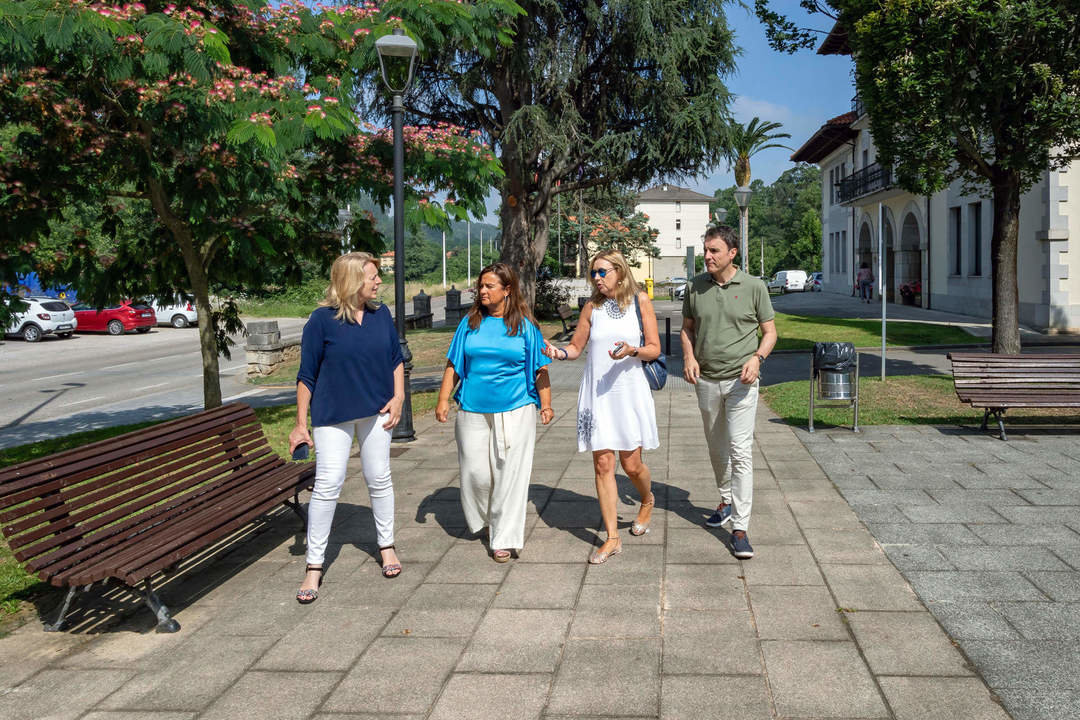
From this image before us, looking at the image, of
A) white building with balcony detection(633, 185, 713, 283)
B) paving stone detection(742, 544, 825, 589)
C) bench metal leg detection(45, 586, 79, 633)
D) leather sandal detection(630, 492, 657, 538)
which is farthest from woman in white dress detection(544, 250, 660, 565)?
white building with balcony detection(633, 185, 713, 283)

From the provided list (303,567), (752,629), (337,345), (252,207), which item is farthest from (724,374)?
(252,207)

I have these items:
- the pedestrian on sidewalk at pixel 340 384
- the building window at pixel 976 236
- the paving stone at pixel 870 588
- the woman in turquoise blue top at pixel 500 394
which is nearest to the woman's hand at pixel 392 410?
the pedestrian on sidewalk at pixel 340 384

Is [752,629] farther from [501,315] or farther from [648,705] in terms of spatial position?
[501,315]

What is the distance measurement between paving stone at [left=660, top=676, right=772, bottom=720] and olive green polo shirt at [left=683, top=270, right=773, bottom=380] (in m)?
2.24

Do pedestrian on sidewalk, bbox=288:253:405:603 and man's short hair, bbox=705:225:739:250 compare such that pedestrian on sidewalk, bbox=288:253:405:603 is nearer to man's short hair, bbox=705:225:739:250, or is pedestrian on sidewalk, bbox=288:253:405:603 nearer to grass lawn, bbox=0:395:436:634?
grass lawn, bbox=0:395:436:634

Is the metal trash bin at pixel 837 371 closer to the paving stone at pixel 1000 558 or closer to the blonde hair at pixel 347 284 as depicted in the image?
the paving stone at pixel 1000 558

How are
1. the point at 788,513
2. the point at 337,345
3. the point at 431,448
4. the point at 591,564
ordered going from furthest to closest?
the point at 431,448 < the point at 788,513 < the point at 591,564 < the point at 337,345

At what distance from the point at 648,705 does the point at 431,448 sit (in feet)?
19.6

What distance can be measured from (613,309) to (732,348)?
0.78 m

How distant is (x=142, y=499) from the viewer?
16.3 ft

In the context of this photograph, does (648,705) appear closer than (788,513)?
Yes

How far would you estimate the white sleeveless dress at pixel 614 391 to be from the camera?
532 centimetres

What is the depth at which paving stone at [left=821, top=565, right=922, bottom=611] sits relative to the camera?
14.6ft

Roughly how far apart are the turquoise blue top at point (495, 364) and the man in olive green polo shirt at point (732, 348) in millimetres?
1016
